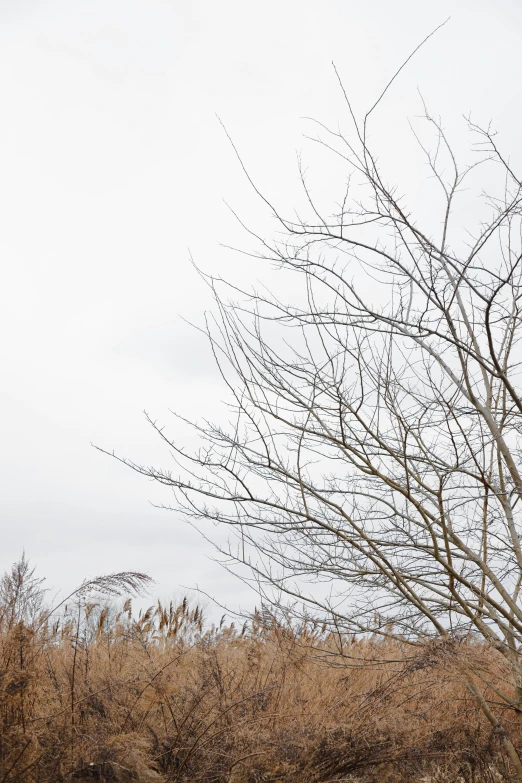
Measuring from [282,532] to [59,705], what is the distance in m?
1.66

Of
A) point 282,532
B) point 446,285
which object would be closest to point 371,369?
point 446,285

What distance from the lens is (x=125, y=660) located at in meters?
5.27

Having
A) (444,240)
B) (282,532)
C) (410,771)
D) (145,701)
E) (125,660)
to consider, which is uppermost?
(444,240)

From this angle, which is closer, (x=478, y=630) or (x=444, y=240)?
(x=478, y=630)

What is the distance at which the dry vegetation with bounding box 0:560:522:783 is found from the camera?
11.4 feet

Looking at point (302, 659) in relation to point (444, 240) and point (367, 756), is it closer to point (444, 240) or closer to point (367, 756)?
point (367, 756)

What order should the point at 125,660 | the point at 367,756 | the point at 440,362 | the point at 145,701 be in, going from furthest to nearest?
the point at 125,660, the point at 440,362, the point at 145,701, the point at 367,756

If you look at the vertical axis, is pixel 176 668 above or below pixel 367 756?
above

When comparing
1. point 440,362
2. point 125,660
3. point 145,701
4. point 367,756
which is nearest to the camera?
point 367,756

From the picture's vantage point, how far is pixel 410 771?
15.8 feet

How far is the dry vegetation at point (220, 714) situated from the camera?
3.48 metres

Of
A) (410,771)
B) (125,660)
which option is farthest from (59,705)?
(410,771)

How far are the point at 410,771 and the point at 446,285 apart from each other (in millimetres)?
3320

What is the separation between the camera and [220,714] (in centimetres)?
397
